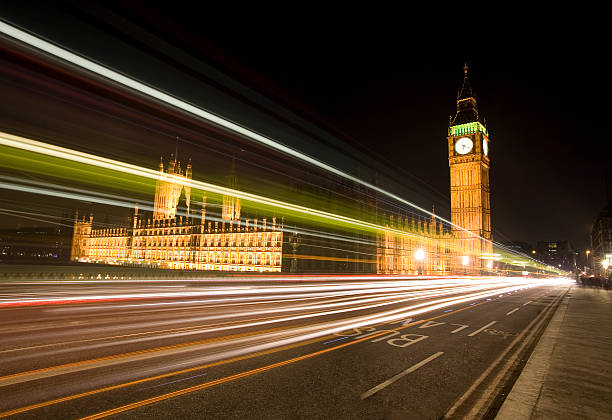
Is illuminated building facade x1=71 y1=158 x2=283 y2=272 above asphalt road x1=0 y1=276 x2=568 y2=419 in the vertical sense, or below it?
above

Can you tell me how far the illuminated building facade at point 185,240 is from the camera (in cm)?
8088

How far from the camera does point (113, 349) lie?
7.42 metres

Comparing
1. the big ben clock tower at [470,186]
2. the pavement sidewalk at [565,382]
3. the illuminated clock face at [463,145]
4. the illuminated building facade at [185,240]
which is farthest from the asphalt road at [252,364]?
the illuminated clock face at [463,145]

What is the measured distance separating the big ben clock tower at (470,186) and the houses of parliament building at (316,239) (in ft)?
0.80

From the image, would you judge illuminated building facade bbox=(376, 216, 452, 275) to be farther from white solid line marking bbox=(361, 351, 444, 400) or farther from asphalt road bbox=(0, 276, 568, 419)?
A: white solid line marking bbox=(361, 351, 444, 400)

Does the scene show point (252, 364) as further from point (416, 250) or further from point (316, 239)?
point (416, 250)

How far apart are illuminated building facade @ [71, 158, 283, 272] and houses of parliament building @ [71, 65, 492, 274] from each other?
0.23 m

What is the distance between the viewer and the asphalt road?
4.75 metres

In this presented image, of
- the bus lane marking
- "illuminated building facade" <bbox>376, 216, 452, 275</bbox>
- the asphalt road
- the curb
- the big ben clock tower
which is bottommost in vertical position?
the asphalt road

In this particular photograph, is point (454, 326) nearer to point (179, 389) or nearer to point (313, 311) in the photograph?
point (313, 311)

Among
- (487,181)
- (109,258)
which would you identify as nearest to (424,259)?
(487,181)

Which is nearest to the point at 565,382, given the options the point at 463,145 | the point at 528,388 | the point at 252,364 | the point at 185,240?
the point at 528,388

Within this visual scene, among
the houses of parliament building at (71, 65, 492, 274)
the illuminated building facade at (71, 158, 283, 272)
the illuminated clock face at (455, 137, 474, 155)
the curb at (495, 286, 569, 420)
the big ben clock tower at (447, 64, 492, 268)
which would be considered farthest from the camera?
the illuminated clock face at (455, 137, 474, 155)

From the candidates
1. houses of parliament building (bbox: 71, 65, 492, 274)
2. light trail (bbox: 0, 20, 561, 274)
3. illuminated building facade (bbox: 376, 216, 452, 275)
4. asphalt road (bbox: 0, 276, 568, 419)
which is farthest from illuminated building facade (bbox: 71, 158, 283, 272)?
asphalt road (bbox: 0, 276, 568, 419)
